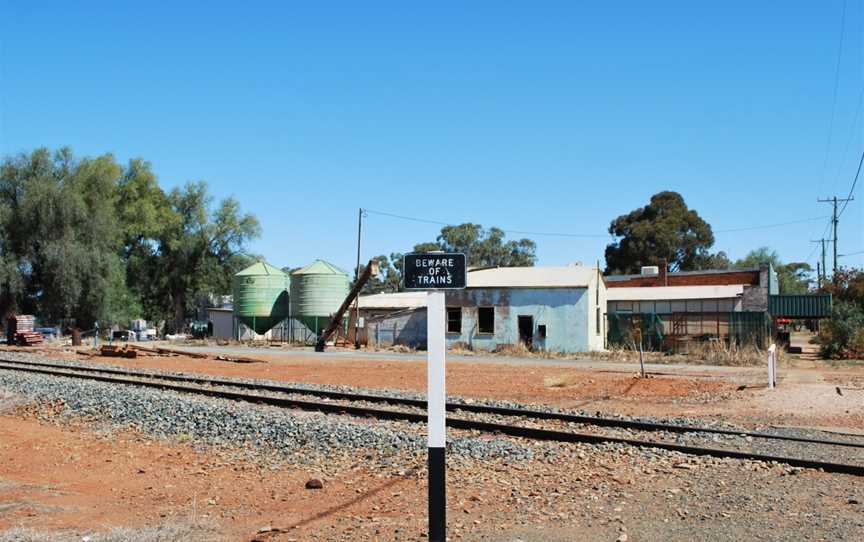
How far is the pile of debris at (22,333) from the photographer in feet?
154

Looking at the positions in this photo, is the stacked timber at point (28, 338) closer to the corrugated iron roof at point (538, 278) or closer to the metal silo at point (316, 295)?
the metal silo at point (316, 295)

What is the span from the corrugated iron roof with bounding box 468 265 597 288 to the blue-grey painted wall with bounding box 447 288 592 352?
289 millimetres

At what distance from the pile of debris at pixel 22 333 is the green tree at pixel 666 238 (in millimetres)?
67047

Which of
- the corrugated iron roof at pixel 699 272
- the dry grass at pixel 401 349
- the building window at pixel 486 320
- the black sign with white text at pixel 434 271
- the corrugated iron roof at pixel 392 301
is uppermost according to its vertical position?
the corrugated iron roof at pixel 699 272

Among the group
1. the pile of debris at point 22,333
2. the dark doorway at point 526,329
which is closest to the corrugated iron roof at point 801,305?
the dark doorway at point 526,329

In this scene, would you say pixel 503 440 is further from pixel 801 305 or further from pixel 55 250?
pixel 55 250

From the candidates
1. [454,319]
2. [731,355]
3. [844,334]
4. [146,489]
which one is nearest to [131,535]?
[146,489]

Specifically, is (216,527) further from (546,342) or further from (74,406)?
(546,342)

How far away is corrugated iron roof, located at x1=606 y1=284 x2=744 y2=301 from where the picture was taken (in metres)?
52.0

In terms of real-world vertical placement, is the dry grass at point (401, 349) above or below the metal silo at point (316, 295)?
below

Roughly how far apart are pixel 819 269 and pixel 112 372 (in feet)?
326

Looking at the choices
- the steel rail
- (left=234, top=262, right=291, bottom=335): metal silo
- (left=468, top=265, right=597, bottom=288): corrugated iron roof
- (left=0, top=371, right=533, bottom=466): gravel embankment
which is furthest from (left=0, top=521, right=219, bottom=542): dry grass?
(left=234, top=262, right=291, bottom=335): metal silo

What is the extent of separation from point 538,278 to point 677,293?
14438mm

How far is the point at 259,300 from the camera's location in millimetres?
58031
